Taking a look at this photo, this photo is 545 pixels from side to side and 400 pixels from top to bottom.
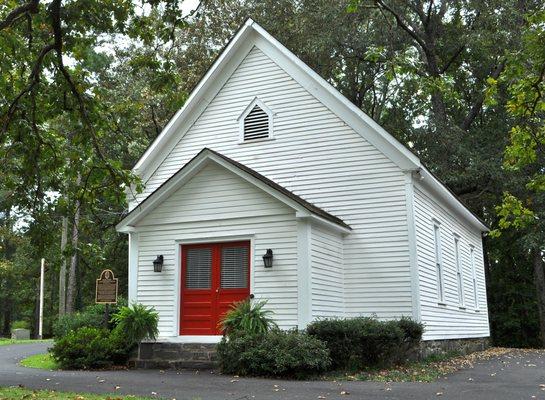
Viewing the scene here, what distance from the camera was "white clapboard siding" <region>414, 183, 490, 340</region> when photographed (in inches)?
572

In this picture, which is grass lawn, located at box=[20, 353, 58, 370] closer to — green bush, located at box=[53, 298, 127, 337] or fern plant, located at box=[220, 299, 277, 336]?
green bush, located at box=[53, 298, 127, 337]

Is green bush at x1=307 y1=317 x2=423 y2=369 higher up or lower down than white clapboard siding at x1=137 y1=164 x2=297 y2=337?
lower down

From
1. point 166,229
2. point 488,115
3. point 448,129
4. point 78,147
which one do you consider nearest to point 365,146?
point 166,229

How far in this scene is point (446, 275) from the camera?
1703 centimetres

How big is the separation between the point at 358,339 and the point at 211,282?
401cm

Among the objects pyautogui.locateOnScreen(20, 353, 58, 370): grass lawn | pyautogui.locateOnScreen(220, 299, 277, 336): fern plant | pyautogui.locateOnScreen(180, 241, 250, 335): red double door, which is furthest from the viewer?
pyautogui.locateOnScreen(20, 353, 58, 370): grass lawn

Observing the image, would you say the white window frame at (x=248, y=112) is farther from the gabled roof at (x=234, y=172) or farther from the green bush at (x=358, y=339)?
the green bush at (x=358, y=339)

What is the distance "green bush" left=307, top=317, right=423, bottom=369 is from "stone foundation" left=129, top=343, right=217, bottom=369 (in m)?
2.58

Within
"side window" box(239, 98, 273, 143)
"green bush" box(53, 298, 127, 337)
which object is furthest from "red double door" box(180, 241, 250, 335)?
"side window" box(239, 98, 273, 143)

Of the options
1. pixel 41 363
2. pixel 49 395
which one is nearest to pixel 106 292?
pixel 41 363

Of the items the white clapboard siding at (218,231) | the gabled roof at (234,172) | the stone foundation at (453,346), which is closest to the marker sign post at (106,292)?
the white clapboard siding at (218,231)

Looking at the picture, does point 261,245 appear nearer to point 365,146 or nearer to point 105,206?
point 365,146

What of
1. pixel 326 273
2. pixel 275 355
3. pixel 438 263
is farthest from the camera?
pixel 438 263

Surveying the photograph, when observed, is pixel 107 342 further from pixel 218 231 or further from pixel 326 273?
pixel 326 273
